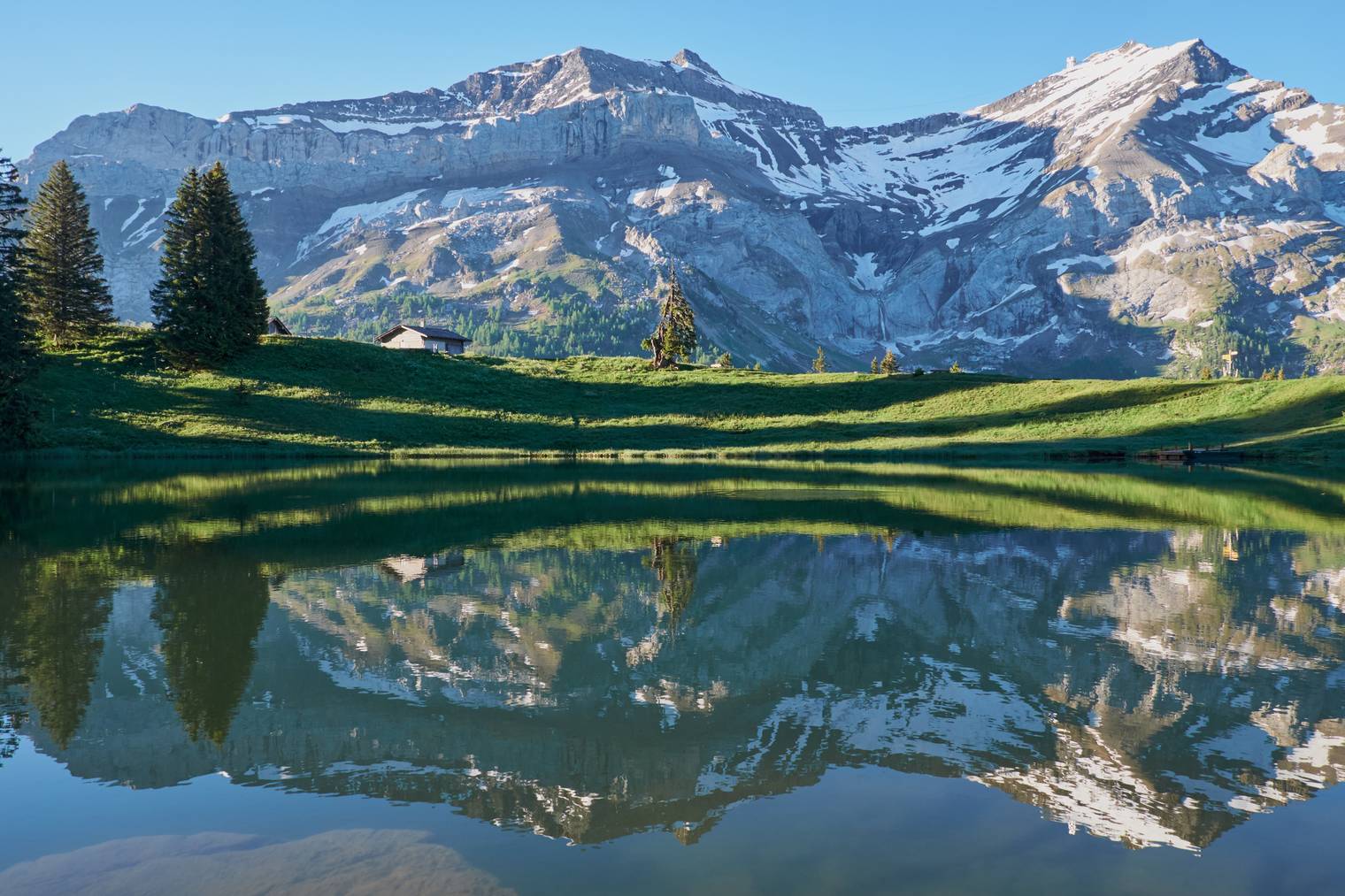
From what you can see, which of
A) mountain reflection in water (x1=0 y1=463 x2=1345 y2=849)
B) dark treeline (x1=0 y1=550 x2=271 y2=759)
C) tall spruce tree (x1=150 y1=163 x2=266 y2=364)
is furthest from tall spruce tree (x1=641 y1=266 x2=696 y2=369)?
dark treeline (x1=0 y1=550 x2=271 y2=759)

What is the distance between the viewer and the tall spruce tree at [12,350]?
2586 inches

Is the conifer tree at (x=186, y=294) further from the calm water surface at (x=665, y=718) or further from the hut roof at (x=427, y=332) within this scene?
the calm water surface at (x=665, y=718)

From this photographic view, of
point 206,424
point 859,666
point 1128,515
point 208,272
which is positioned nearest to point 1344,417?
point 1128,515

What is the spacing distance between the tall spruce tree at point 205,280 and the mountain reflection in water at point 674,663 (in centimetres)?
7550

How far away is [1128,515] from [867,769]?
31205 millimetres

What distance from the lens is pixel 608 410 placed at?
10931 centimetres

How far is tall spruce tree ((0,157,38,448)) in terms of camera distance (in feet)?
216

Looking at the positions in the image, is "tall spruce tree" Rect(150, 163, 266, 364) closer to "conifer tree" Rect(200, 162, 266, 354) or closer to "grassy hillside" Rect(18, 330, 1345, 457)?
"conifer tree" Rect(200, 162, 266, 354)

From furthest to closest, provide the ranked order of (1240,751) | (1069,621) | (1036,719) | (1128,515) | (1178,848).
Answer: (1128,515)
(1069,621)
(1036,719)
(1240,751)
(1178,848)

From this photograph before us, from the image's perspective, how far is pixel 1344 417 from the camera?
284 feet

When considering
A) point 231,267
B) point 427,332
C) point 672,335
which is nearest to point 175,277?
point 231,267

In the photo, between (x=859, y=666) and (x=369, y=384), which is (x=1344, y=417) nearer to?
(x=859, y=666)

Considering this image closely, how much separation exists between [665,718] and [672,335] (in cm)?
12545

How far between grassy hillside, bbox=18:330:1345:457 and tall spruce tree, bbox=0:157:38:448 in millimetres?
5014
